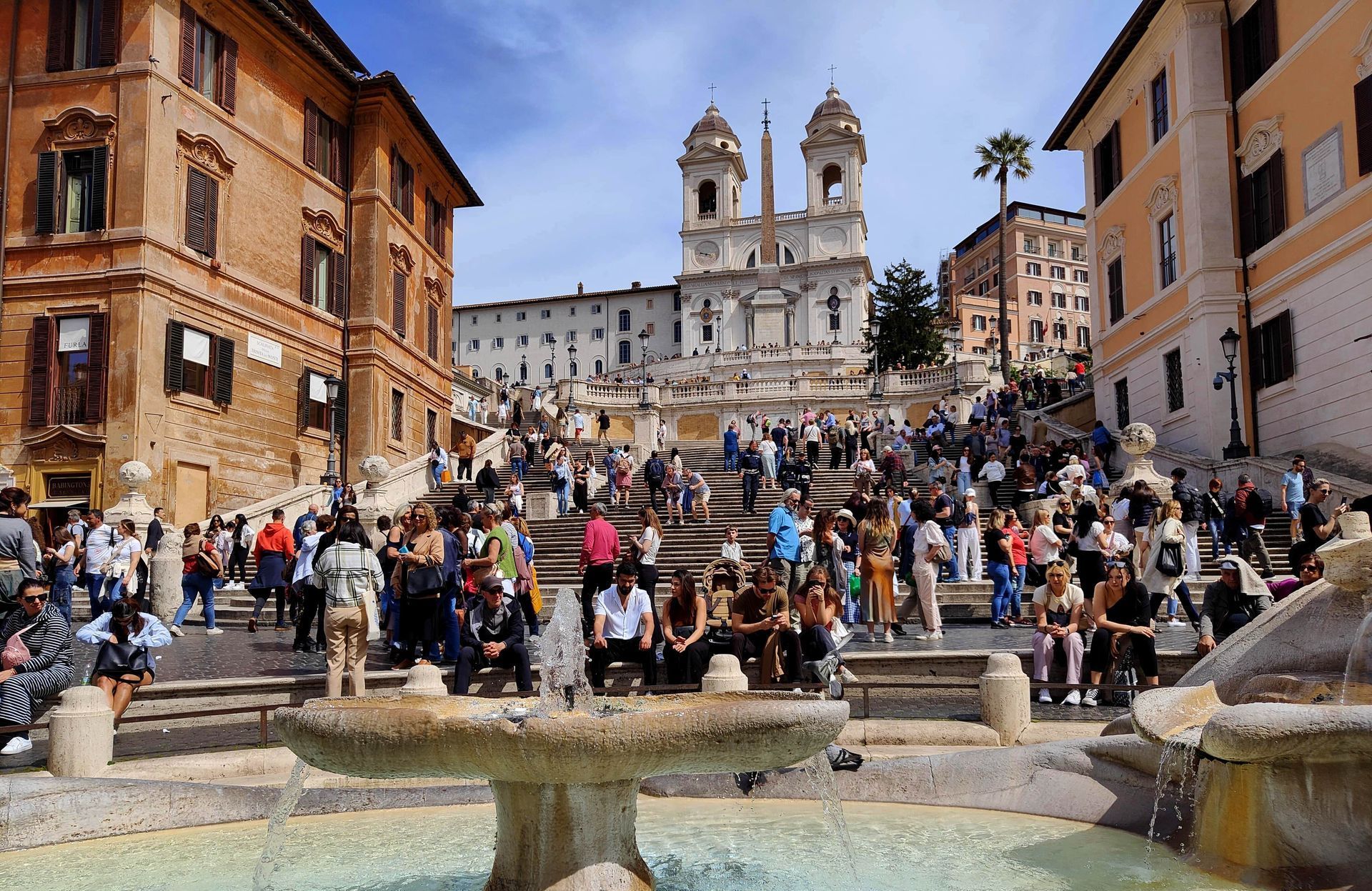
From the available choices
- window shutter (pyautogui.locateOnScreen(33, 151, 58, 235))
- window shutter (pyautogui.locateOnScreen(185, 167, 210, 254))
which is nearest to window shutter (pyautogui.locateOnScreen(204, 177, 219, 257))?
window shutter (pyautogui.locateOnScreen(185, 167, 210, 254))

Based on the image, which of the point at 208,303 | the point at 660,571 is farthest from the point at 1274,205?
the point at 208,303

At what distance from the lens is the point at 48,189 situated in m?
23.1

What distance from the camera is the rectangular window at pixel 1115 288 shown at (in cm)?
2895

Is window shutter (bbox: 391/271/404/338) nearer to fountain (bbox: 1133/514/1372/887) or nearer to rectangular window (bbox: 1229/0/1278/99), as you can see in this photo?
rectangular window (bbox: 1229/0/1278/99)

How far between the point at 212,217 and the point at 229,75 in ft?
12.0

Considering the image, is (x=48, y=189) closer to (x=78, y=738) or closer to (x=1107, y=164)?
(x=78, y=738)

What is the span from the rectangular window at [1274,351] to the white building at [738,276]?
6127 cm

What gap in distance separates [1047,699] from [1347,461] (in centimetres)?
1318

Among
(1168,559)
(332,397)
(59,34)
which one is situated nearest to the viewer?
(1168,559)

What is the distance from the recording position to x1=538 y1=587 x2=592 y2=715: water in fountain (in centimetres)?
580

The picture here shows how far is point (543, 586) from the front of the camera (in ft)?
59.6

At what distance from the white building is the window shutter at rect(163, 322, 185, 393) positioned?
61465 millimetres

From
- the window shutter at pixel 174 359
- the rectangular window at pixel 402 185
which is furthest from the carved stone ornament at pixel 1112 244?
the window shutter at pixel 174 359

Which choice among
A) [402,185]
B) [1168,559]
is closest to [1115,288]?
[1168,559]
